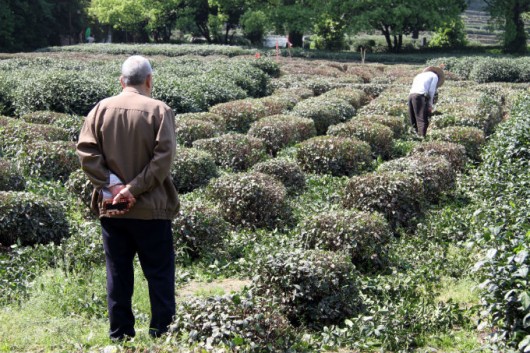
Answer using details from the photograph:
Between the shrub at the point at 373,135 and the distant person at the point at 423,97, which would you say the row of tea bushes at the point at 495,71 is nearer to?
the distant person at the point at 423,97

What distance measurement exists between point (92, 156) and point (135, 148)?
0.29 metres

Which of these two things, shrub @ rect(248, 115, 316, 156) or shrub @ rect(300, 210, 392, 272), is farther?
shrub @ rect(248, 115, 316, 156)

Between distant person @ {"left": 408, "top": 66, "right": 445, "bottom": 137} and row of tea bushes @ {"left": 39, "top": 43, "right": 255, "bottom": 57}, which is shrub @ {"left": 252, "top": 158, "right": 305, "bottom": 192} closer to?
distant person @ {"left": 408, "top": 66, "right": 445, "bottom": 137}

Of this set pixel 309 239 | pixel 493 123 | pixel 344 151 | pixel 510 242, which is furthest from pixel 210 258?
pixel 493 123

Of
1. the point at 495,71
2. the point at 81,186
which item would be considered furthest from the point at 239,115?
the point at 495,71

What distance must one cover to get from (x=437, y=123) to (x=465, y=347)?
337 inches

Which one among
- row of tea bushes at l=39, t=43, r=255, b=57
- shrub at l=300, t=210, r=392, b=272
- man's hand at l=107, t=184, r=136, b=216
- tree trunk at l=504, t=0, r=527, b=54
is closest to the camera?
man's hand at l=107, t=184, r=136, b=216

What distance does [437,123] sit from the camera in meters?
12.9

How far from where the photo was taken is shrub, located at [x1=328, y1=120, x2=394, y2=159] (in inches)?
442

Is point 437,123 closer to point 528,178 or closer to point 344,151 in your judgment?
point 344,151

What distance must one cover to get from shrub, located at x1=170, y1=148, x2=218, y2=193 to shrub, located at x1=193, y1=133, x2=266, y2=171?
0.83 m

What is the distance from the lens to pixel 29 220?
22.0 feet

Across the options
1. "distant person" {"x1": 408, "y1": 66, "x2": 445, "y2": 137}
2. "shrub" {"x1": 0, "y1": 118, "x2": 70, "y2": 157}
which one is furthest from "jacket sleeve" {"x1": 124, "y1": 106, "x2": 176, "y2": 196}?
"distant person" {"x1": 408, "y1": 66, "x2": 445, "y2": 137}

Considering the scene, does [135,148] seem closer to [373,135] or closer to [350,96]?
[373,135]
